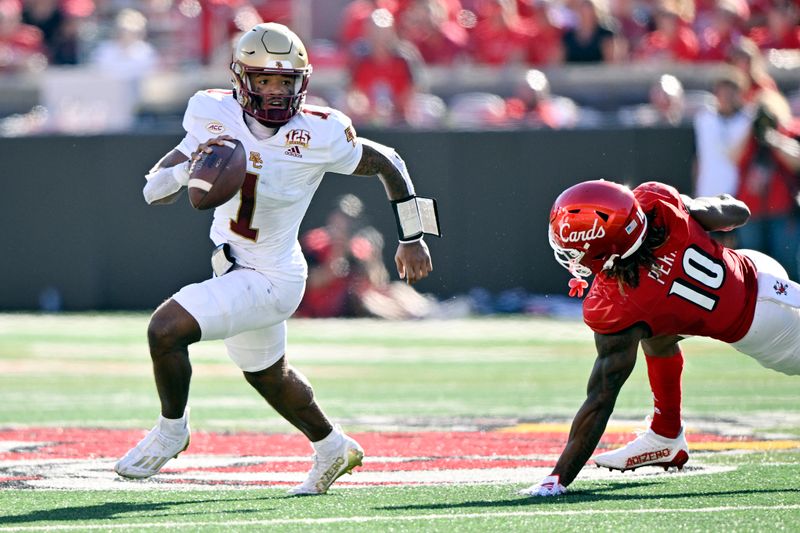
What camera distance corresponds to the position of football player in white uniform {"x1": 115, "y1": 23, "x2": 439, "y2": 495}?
5598 mm

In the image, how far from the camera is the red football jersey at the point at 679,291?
215 inches

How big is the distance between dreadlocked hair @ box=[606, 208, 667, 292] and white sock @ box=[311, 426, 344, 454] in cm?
127

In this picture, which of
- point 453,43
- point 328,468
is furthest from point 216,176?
point 453,43

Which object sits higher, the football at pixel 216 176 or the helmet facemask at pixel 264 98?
the helmet facemask at pixel 264 98

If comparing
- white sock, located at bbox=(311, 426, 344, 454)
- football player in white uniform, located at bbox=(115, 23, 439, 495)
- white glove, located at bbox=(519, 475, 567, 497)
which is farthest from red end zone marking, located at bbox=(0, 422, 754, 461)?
white glove, located at bbox=(519, 475, 567, 497)

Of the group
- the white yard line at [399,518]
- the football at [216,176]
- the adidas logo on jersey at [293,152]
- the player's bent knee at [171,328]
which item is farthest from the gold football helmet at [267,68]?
the white yard line at [399,518]

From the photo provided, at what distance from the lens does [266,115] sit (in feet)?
18.8

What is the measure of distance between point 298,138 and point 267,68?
0.30 metres

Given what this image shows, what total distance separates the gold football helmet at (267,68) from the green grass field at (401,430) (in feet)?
4.88

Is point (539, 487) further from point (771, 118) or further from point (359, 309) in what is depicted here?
point (359, 309)

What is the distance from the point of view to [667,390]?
6.04 meters

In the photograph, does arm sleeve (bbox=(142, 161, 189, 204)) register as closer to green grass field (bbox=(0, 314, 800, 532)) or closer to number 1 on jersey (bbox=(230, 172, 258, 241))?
number 1 on jersey (bbox=(230, 172, 258, 241))

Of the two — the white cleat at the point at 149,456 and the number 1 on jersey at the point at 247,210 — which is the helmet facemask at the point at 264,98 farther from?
the white cleat at the point at 149,456

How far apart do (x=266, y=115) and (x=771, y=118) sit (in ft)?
25.6
